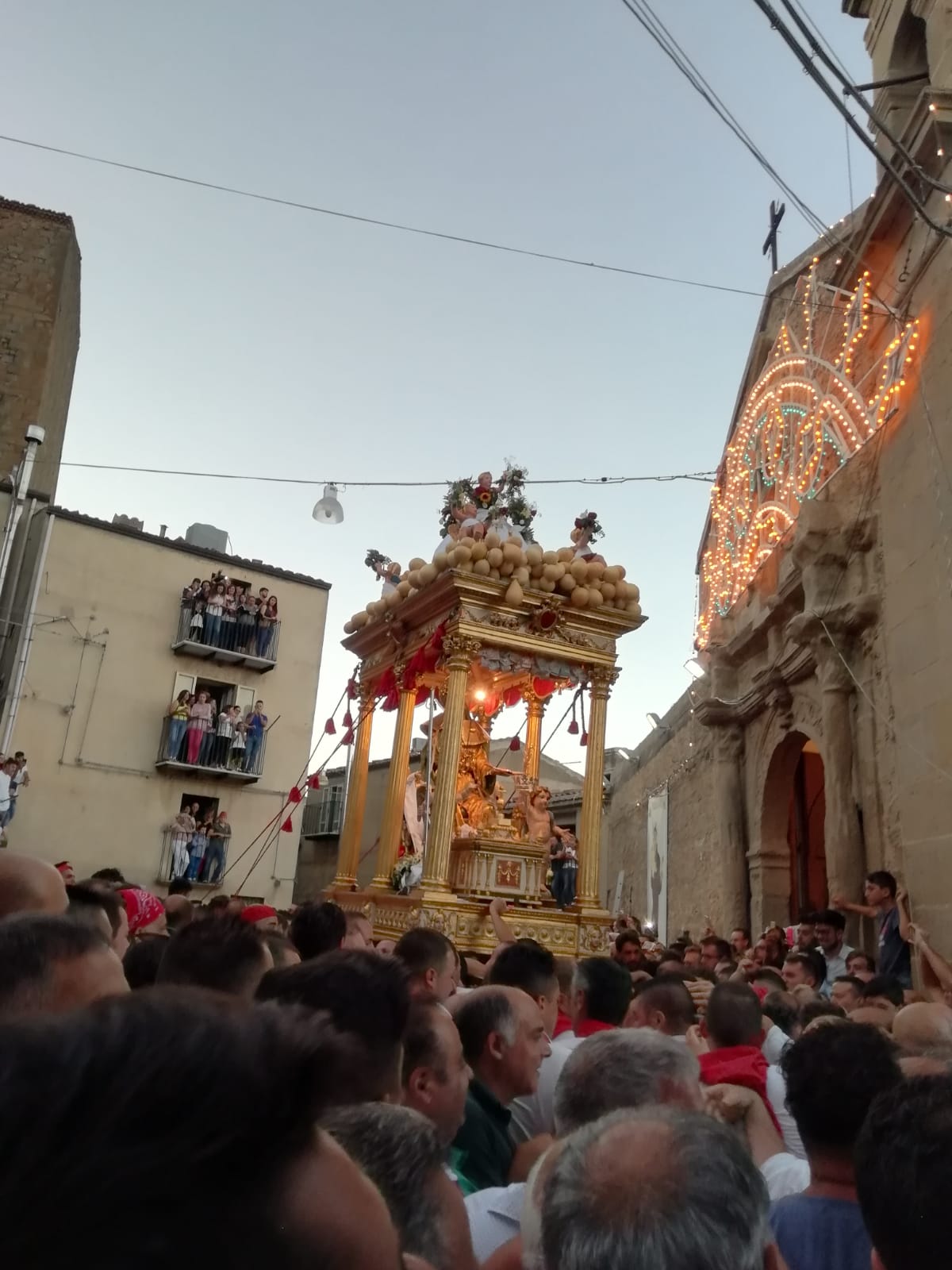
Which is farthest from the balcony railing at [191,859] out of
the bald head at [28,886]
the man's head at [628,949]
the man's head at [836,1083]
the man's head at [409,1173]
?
the man's head at [409,1173]

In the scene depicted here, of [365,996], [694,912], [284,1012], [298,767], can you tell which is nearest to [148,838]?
[298,767]

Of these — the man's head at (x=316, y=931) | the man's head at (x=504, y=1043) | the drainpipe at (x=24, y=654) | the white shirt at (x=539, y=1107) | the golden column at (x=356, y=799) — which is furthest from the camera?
the drainpipe at (x=24, y=654)

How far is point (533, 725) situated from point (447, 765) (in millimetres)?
2262

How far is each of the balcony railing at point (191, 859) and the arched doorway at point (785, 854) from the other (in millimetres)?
9925

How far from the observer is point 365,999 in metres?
2.14

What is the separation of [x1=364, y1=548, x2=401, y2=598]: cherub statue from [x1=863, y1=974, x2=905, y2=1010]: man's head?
5972 millimetres

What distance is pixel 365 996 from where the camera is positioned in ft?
7.03

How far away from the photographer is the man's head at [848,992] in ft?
17.0

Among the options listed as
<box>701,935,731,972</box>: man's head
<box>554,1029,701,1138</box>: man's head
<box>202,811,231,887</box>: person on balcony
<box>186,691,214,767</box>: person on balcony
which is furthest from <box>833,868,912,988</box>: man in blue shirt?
<box>186,691,214,767</box>: person on balcony

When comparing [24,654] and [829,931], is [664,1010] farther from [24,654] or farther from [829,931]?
[24,654]

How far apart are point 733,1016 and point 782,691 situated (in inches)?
350

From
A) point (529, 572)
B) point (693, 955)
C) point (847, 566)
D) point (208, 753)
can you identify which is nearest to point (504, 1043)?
point (529, 572)

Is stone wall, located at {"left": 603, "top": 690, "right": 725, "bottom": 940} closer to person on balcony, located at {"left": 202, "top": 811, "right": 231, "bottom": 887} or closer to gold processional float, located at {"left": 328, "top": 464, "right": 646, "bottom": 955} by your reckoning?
gold processional float, located at {"left": 328, "top": 464, "right": 646, "bottom": 955}

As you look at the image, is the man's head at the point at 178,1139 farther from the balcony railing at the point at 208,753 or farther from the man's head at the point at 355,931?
the balcony railing at the point at 208,753
